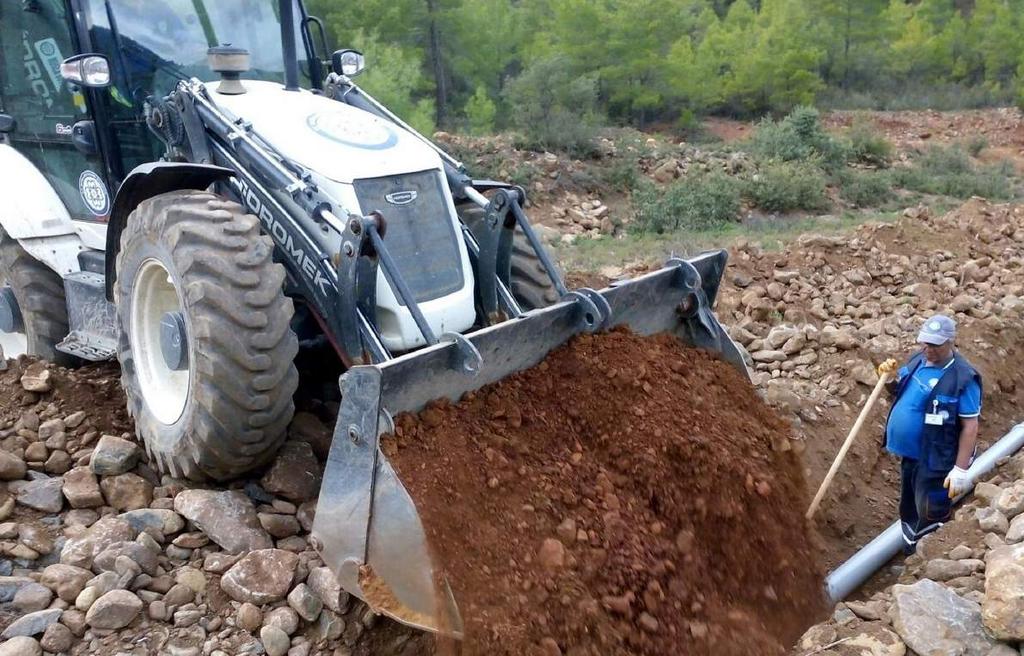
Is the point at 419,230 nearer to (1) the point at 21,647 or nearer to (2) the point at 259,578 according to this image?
(2) the point at 259,578

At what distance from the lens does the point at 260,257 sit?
13.0 feet

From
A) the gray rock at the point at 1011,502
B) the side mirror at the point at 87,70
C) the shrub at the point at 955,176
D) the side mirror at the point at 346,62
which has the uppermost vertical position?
the side mirror at the point at 87,70

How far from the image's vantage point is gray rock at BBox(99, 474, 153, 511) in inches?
165

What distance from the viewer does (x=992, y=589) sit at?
317cm

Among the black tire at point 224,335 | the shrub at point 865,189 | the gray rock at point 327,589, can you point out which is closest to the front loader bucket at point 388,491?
the gray rock at point 327,589

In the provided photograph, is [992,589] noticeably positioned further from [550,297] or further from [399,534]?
[550,297]

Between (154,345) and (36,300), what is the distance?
5.07 ft

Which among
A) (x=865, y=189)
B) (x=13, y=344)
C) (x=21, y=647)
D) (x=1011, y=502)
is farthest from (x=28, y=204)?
(x=865, y=189)

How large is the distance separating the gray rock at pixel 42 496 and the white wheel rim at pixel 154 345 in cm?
56

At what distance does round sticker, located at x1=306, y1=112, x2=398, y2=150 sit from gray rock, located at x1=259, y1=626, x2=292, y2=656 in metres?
2.35

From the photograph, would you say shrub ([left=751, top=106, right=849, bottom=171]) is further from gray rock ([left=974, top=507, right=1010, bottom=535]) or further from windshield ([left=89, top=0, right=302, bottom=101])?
gray rock ([left=974, top=507, right=1010, bottom=535])

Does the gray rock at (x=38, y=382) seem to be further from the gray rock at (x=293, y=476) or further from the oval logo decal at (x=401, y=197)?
the oval logo decal at (x=401, y=197)

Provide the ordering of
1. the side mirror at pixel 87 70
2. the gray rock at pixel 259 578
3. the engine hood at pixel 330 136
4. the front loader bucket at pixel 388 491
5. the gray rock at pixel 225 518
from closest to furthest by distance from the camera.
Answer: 1. the front loader bucket at pixel 388 491
2. the gray rock at pixel 259 578
3. the gray rock at pixel 225 518
4. the engine hood at pixel 330 136
5. the side mirror at pixel 87 70

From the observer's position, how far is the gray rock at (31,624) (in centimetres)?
342
